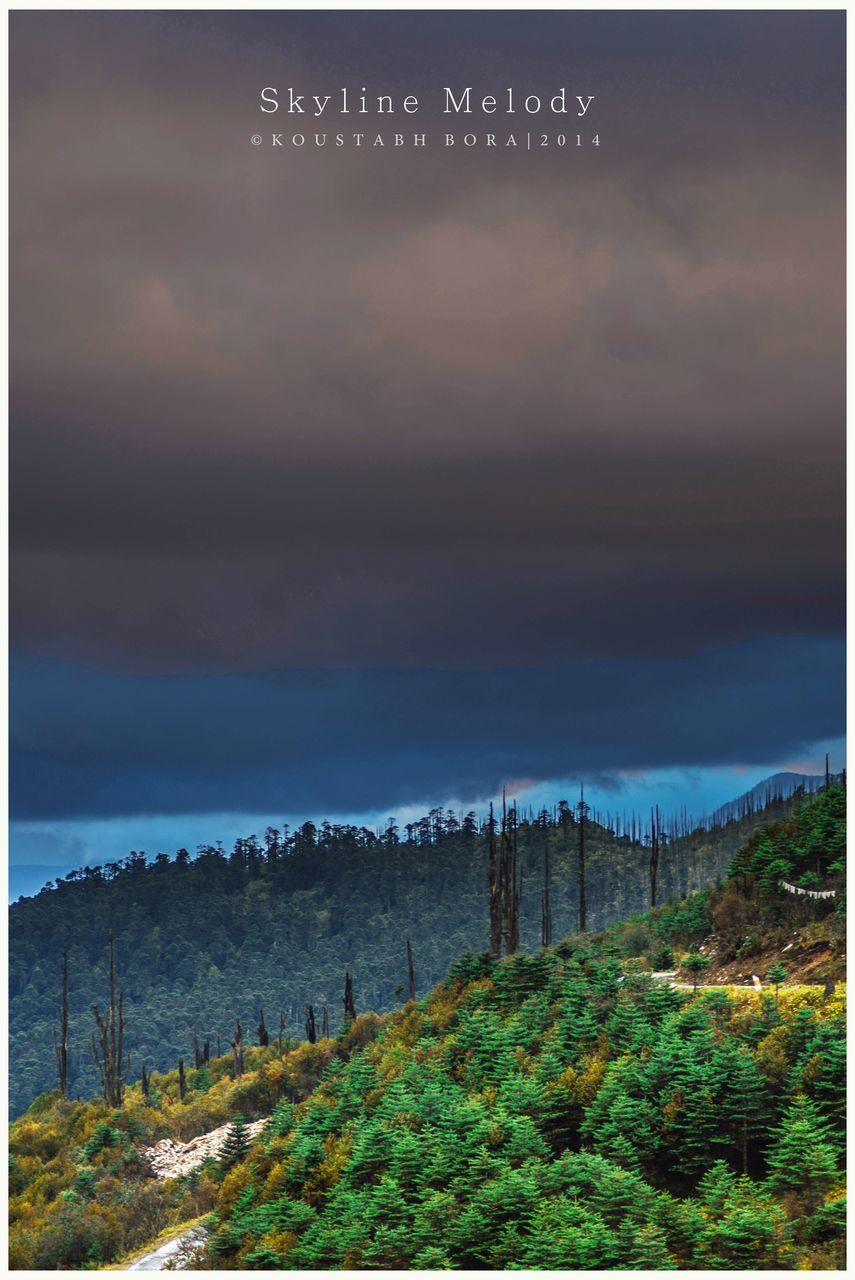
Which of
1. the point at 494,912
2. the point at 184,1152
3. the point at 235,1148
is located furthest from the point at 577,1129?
the point at 494,912

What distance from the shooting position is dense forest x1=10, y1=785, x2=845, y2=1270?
16031mm

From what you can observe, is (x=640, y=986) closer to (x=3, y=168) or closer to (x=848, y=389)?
(x=848, y=389)

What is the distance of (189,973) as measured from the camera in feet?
211

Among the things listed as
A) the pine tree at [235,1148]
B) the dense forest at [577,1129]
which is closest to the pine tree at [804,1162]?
the dense forest at [577,1129]

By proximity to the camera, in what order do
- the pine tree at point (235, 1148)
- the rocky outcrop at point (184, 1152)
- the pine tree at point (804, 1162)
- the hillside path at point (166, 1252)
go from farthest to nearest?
the rocky outcrop at point (184, 1152) < the pine tree at point (235, 1148) < the hillside path at point (166, 1252) < the pine tree at point (804, 1162)

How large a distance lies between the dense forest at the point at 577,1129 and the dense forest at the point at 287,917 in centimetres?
2918

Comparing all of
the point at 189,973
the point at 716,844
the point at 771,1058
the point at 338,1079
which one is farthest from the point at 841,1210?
the point at 189,973

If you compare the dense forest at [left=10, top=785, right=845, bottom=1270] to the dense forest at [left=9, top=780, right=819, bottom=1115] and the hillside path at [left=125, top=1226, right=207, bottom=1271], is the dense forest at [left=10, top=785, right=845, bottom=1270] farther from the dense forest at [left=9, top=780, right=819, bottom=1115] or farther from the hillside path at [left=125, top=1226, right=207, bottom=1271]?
the dense forest at [left=9, top=780, right=819, bottom=1115]

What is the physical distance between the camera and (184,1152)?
88.3 ft

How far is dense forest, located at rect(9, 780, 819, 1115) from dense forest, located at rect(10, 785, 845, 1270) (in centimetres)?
2918

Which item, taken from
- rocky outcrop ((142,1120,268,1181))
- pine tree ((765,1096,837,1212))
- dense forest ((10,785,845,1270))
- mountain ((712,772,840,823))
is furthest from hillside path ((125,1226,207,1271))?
mountain ((712,772,840,823))

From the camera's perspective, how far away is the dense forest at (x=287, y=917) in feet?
187

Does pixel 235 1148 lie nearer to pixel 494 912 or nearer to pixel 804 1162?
pixel 494 912

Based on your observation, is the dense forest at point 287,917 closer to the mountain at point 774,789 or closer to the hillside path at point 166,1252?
the mountain at point 774,789
